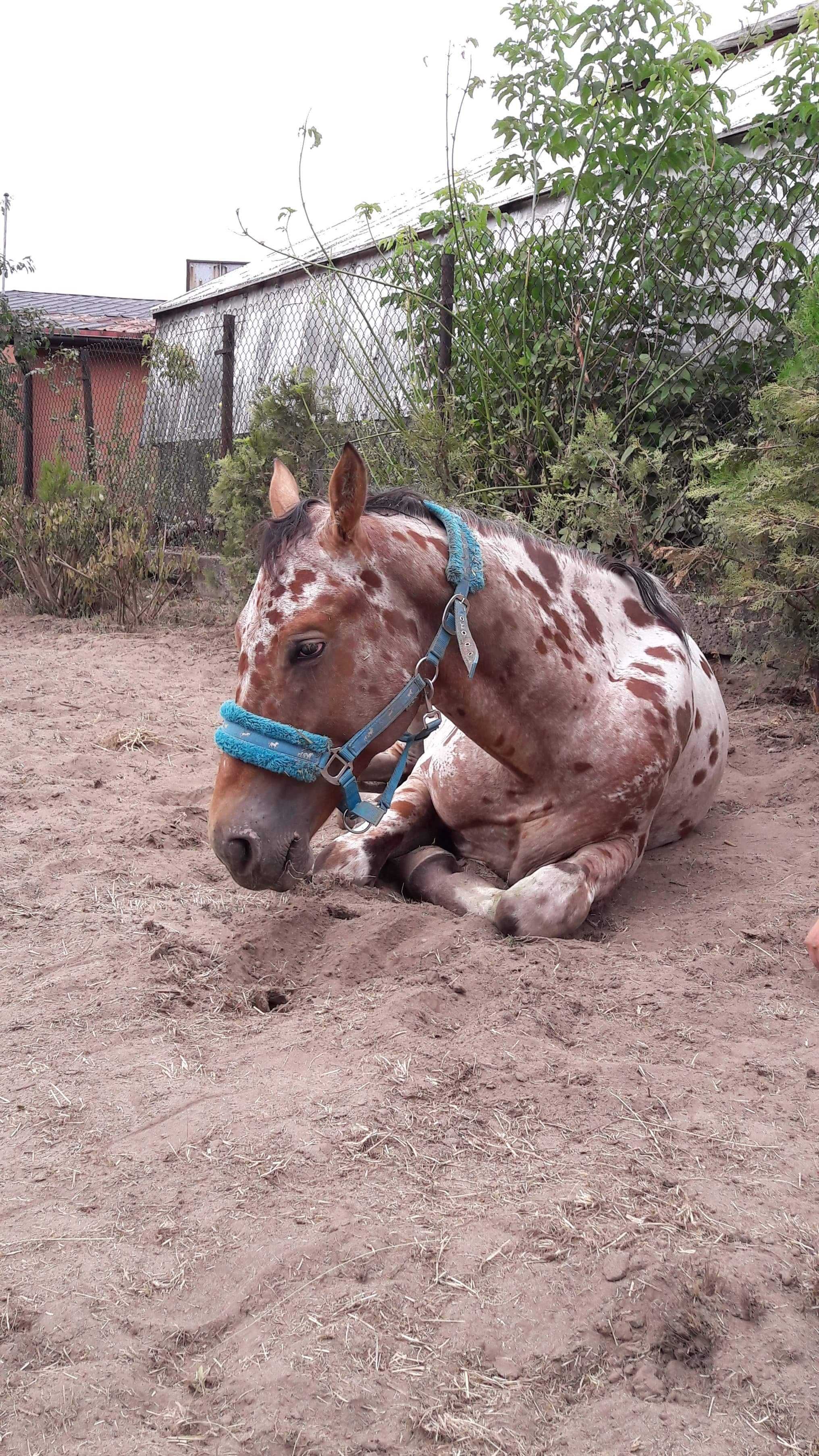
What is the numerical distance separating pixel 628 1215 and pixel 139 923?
5.88 feet

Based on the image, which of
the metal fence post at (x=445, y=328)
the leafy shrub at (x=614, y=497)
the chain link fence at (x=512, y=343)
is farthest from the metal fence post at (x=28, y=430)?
the leafy shrub at (x=614, y=497)

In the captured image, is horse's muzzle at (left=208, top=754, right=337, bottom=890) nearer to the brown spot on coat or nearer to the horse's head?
the horse's head

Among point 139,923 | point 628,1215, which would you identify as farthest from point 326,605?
point 628,1215

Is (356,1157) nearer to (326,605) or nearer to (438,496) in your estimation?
(326,605)

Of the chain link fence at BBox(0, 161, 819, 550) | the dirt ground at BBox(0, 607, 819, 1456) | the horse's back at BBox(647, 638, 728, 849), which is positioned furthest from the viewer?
the chain link fence at BBox(0, 161, 819, 550)

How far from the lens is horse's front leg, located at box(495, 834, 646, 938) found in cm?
284

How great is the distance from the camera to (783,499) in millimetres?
4605

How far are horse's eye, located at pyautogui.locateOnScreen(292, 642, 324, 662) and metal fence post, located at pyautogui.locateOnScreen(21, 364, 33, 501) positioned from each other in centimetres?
1168

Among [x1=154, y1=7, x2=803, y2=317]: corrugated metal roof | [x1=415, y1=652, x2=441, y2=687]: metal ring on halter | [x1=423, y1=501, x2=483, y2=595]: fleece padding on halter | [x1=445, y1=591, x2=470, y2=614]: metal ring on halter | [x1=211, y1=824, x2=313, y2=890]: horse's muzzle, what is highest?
[x1=154, y1=7, x2=803, y2=317]: corrugated metal roof

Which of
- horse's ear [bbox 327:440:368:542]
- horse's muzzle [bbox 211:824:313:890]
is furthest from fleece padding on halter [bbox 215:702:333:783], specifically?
horse's ear [bbox 327:440:368:542]

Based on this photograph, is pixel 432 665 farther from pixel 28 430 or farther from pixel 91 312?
pixel 91 312

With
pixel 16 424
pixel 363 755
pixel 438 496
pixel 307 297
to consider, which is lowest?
pixel 363 755

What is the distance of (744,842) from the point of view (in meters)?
3.72

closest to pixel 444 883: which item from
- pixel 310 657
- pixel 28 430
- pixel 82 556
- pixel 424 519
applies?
pixel 310 657
